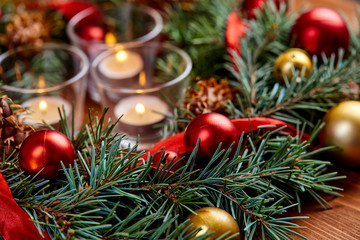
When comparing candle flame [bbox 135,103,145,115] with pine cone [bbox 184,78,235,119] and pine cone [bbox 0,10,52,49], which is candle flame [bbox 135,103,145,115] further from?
pine cone [bbox 0,10,52,49]

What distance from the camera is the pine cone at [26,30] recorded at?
771mm

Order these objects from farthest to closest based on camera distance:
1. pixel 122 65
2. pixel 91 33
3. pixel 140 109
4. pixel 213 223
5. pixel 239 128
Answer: pixel 91 33
pixel 122 65
pixel 140 109
pixel 239 128
pixel 213 223

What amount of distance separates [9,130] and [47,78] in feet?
1.20

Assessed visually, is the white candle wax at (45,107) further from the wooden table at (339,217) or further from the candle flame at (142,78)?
the wooden table at (339,217)

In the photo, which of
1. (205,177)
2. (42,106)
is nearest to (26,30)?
(42,106)

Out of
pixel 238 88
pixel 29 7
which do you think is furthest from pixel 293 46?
pixel 29 7

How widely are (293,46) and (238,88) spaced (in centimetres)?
14

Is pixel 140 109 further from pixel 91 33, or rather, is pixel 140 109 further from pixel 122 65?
pixel 91 33

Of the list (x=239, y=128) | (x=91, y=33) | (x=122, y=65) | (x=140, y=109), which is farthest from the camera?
(x=91, y=33)

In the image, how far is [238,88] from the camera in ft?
1.92

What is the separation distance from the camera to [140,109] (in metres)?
0.61

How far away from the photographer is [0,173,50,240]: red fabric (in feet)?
1.22

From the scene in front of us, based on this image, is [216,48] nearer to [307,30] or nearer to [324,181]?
[307,30]

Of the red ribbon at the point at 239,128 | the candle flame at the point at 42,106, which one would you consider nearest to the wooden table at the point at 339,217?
the red ribbon at the point at 239,128
